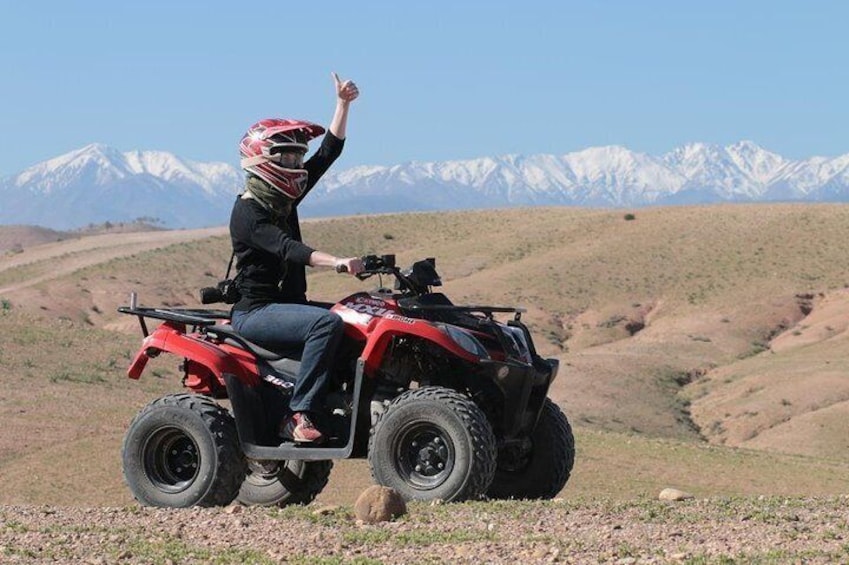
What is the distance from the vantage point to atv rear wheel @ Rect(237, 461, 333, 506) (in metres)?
11.6

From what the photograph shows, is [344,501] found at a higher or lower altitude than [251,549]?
lower

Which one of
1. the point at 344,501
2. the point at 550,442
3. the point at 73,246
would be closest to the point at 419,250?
the point at 73,246

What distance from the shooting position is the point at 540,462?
11414 millimetres

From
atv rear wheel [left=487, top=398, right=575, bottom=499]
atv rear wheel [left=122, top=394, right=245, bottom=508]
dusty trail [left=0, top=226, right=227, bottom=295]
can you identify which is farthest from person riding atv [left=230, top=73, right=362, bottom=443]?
dusty trail [left=0, top=226, right=227, bottom=295]

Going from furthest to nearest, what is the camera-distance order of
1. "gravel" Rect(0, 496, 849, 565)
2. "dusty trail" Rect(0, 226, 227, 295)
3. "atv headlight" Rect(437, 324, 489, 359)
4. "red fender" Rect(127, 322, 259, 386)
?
"dusty trail" Rect(0, 226, 227, 295) < "red fender" Rect(127, 322, 259, 386) < "atv headlight" Rect(437, 324, 489, 359) < "gravel" Rect(0, 496, 849, 565)

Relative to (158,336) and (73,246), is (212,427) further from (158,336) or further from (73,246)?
(73,246)

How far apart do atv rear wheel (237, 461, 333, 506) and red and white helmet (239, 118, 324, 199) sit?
2201 mm

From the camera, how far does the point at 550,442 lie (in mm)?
11398

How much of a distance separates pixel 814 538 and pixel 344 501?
1221cm

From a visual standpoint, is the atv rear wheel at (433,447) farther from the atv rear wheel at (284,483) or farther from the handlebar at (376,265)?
the atv rear wheel at (284,483)

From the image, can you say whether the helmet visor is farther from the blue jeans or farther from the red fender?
the red fender

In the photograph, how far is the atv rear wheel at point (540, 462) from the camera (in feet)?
37.4

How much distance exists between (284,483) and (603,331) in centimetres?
5283

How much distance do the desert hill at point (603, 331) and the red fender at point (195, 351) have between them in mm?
9097
